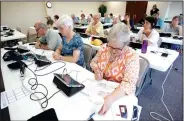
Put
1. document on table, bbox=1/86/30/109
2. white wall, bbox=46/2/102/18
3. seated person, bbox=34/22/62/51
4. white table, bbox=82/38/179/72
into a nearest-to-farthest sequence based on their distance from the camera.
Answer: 1. document on table, bbox=1/86/30/109
2. white table, bbox=82/38/179/72
3. seated person, bbox=34/22/62/51
4. white wall, bbox=46/2/102/18

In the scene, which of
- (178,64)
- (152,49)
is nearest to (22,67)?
(152,49)

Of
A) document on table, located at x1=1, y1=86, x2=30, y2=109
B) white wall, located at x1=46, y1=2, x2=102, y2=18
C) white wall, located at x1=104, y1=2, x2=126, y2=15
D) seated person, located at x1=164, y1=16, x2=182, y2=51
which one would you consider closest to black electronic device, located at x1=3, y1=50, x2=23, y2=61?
document on table, located at x1=1, y1=86, x2=30, y2=109

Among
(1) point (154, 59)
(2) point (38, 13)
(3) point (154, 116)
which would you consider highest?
(2) point (38, 13)

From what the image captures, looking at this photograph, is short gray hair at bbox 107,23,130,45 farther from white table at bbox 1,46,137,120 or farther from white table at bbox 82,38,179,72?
white table at bbox 82,38,179,72

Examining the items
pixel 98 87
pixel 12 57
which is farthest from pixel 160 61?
pixel 12 57

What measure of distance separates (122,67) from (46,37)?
4.60ft

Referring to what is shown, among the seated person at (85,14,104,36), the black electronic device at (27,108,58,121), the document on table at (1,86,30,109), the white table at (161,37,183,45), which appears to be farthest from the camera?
the seated person at (85,14,104,36)

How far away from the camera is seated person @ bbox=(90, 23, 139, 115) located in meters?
0.89

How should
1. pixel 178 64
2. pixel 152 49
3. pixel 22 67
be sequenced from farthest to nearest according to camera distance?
1. pixel 178 64
2. pixel 152 49
3. pixel 22 67

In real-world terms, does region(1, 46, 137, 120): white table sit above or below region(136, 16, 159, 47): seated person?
below

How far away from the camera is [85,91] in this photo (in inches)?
36.2

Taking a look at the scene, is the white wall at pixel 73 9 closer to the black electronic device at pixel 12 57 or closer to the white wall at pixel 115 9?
the white wall at pixel 115 9

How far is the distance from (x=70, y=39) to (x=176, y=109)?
166 cm

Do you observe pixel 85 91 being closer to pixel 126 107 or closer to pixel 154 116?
pixel 126 107
